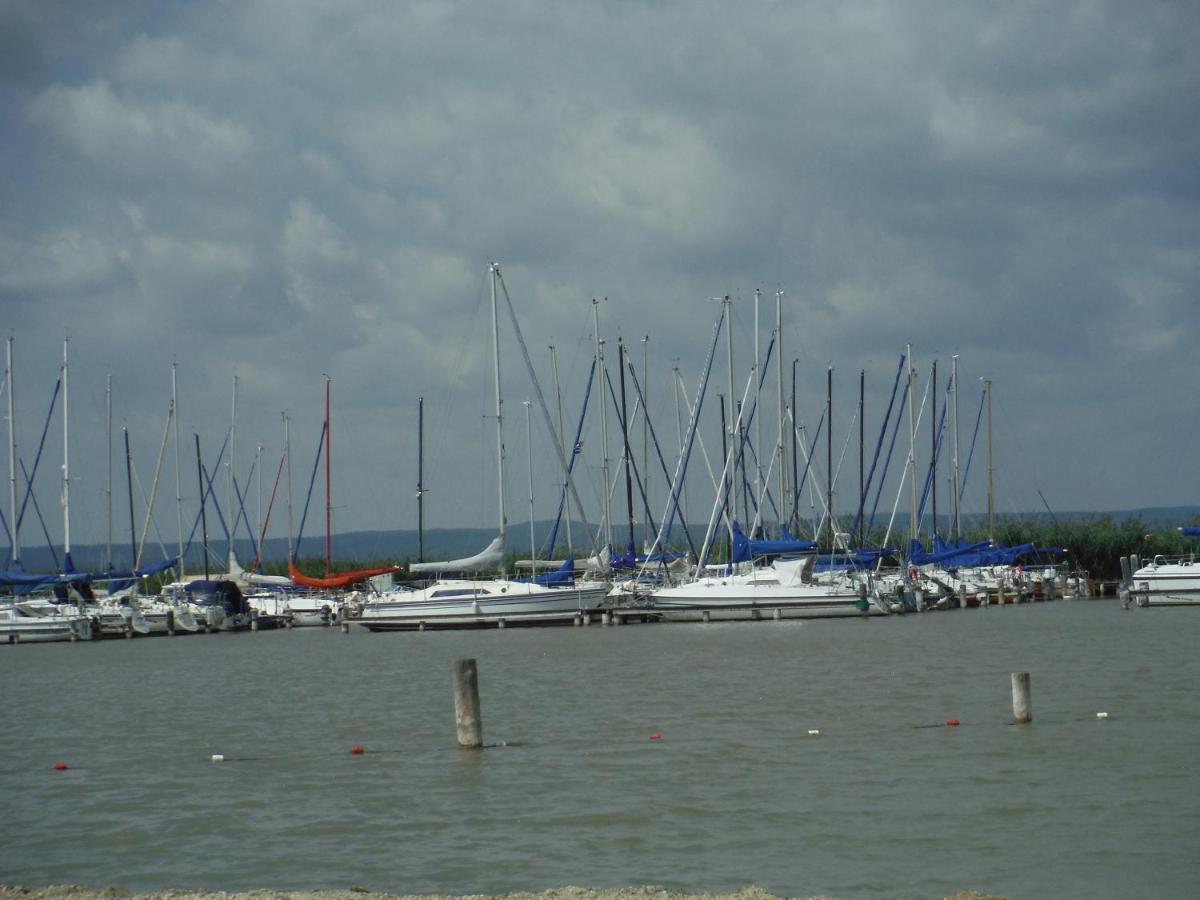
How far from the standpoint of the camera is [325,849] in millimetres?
17219

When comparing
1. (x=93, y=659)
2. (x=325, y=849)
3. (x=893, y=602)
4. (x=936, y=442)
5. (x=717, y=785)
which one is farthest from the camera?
(x=936, y=442)

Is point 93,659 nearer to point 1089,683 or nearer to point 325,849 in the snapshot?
point 1089,683

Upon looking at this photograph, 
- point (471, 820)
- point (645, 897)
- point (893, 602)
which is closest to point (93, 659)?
point (893, 602)

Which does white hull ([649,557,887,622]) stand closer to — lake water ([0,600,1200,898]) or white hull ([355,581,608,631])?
white hull ([355,581,608,631])

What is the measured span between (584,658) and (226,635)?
28.2 meters

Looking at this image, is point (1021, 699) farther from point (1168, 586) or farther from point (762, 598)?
point (1168, 586)

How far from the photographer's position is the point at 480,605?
62125 mm

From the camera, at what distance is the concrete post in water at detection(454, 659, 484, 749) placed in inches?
906

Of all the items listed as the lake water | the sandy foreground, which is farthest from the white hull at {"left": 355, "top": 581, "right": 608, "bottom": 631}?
the sandy foreground

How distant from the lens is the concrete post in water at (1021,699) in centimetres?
2481

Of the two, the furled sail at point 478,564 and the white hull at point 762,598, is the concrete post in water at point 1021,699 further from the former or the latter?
the furled sail at point 478,564

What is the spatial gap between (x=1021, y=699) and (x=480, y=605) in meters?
39.1

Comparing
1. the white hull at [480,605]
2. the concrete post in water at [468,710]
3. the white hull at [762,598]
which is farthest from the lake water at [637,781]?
the white hull at [480,605]

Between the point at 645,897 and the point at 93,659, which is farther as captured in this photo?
the point at 93,659
